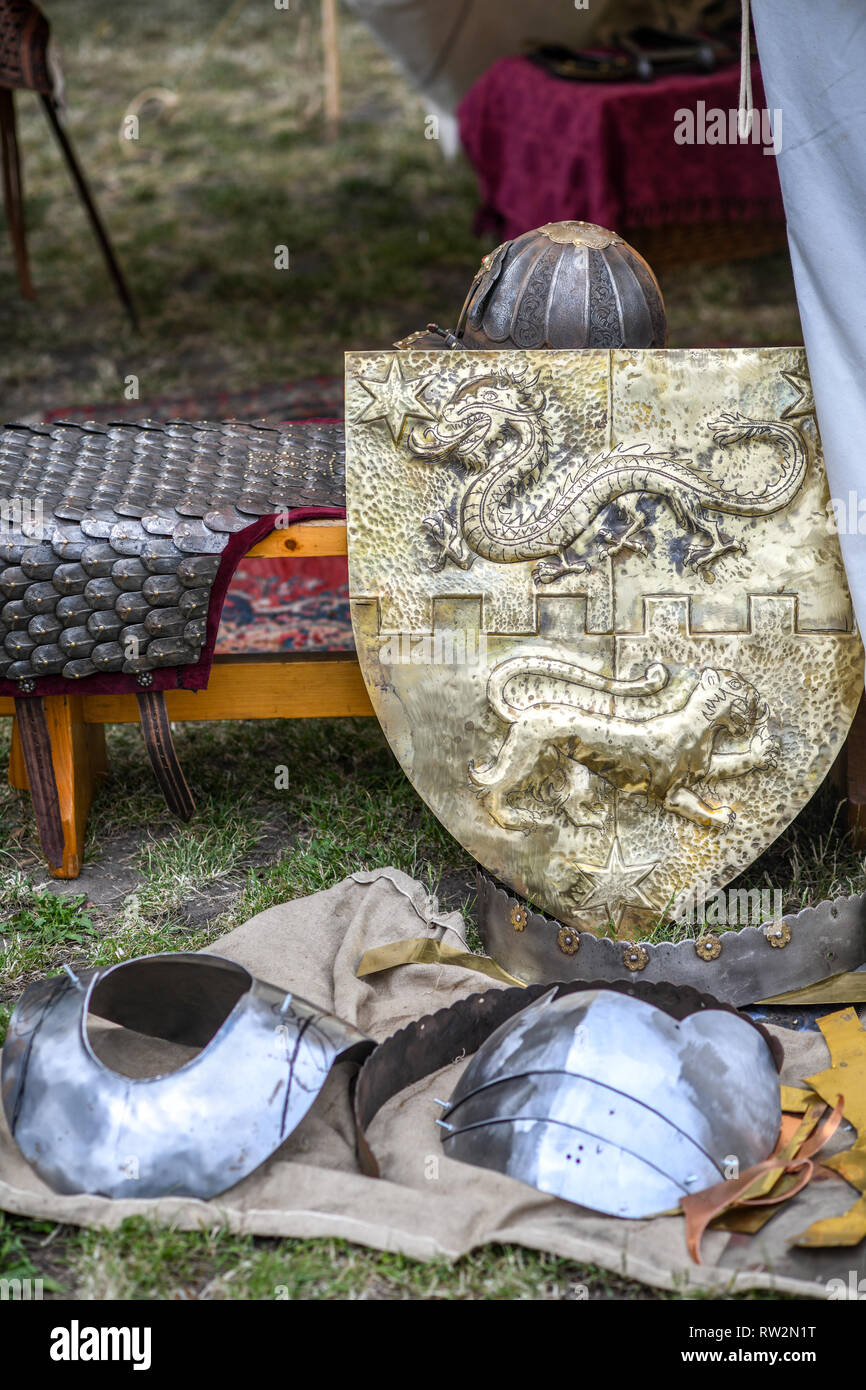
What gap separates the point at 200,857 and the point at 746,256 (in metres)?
5.45

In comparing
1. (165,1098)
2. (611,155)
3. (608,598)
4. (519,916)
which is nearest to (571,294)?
(608,598)

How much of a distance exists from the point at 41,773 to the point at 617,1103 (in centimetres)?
158

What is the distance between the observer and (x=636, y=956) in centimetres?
257

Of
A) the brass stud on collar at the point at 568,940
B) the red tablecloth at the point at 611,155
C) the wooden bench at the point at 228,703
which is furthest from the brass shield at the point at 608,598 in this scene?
the red tablecloth at the point at 611,155

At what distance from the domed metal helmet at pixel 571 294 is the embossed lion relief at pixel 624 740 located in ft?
2.26

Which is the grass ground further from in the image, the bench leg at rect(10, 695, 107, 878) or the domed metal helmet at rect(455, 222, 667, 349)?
the domed metal helmet at rect(455, 222, 667, 349)

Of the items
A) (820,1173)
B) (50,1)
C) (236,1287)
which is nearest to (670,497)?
(820,1173)

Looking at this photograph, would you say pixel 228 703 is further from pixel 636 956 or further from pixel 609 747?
pixel 636 956

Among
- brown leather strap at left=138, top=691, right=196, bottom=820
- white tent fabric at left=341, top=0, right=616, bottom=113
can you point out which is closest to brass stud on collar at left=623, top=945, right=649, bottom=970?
brown leather strap at left=138, top=691, right=196, bottom=820

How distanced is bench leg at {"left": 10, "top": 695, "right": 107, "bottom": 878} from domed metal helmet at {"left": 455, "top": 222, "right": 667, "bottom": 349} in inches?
50.1

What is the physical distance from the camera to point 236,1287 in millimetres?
1993

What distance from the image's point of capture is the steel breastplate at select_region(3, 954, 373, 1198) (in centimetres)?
210

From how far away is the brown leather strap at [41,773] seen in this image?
294cm
